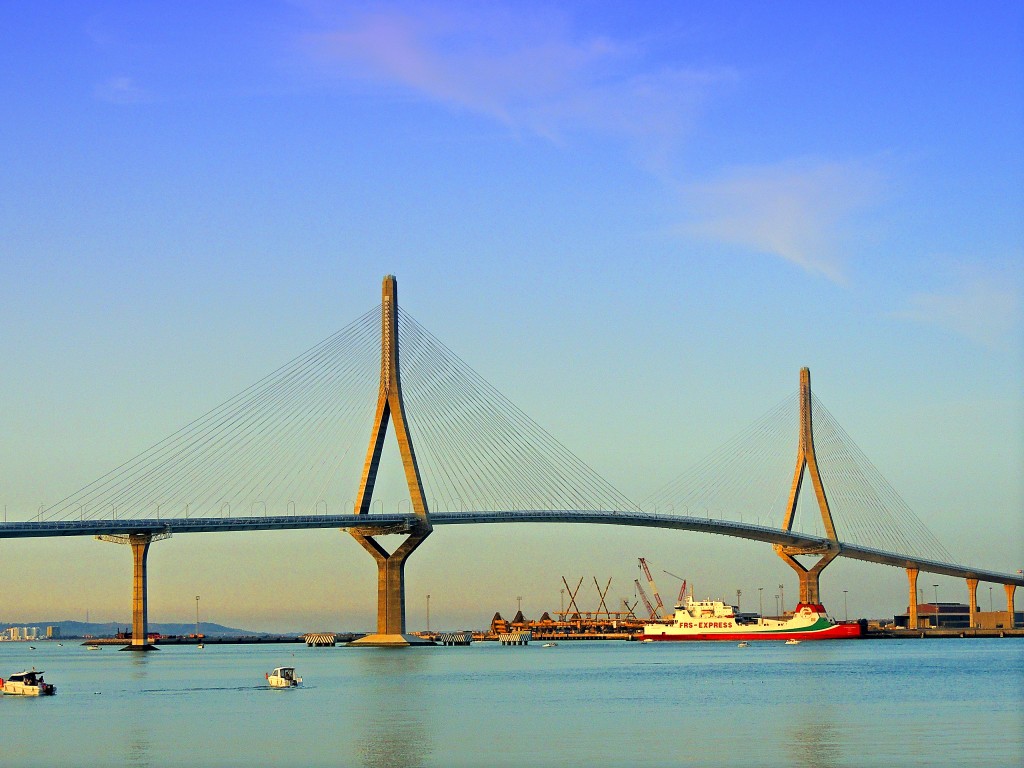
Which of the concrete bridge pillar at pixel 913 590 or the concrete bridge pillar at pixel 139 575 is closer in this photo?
the concrete bridge pillar at pixel 139 575

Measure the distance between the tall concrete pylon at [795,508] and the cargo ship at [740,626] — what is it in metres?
2.60

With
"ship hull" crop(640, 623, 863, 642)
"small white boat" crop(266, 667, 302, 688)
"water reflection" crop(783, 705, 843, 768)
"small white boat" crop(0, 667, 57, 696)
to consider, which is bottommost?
"ship hull" crop(640, 623, 863, 642)

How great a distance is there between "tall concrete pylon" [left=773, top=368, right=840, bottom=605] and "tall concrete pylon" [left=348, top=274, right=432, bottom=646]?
4163 centimetres

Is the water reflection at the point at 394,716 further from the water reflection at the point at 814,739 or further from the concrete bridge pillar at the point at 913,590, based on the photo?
the concrete bridge pillar at the point at 913,590

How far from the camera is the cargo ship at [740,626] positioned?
14025 centimetres

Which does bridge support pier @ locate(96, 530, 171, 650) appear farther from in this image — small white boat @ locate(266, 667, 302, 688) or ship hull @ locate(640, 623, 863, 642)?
ship hull @ locate(640, 623, 863, 642)

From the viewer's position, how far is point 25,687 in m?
57.7

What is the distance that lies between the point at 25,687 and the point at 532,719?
2472 centimetres

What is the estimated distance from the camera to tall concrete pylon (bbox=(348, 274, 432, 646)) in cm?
9256

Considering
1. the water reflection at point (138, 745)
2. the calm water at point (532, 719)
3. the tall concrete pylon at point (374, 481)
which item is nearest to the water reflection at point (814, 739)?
the calm water at point (532, 719)

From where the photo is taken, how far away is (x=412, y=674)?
235 feet

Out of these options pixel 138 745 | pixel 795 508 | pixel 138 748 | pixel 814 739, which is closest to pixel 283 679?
pixel 138 745

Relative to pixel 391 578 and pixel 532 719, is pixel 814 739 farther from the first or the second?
pixel 391 578

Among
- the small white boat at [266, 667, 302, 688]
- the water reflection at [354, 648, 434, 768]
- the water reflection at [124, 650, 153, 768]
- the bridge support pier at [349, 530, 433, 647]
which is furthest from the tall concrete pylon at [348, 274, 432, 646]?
the water reflection at [124, 650, 153, 768]
